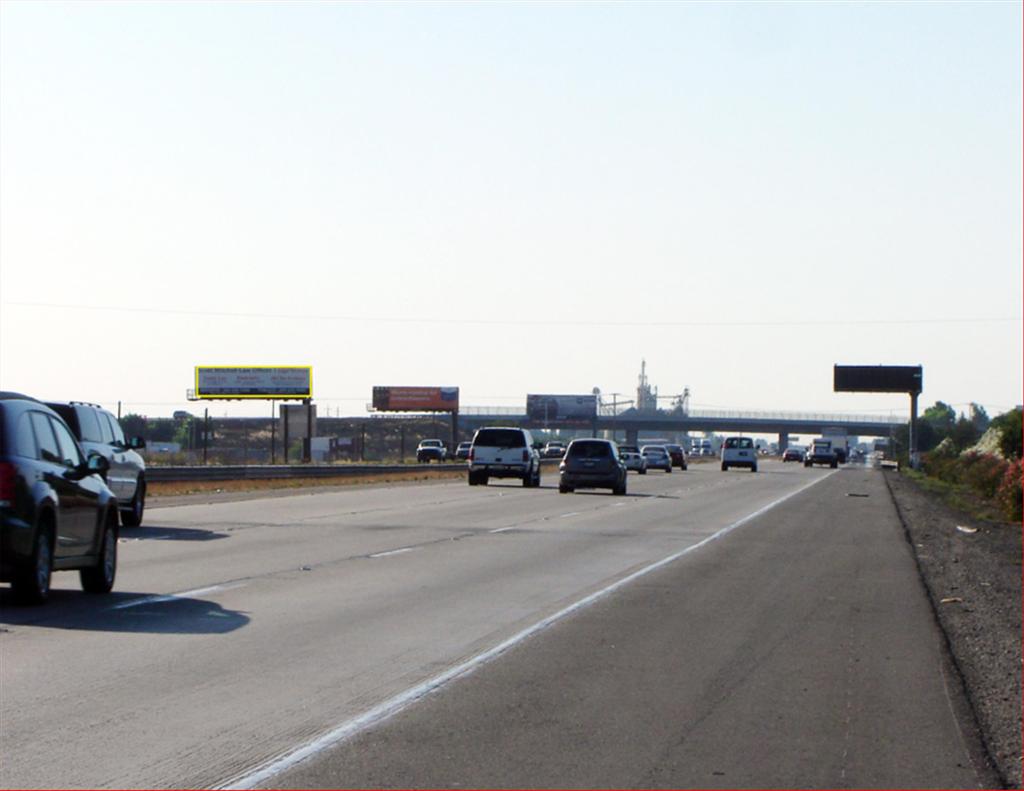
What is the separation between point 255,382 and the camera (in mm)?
111000

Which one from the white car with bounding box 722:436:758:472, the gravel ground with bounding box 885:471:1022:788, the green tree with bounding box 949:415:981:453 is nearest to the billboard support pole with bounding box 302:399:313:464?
the white car with bounding box 722:436:758:472

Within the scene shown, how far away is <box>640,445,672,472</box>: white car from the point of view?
8531 centimetres

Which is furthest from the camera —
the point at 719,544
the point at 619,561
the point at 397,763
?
the point at 719,544

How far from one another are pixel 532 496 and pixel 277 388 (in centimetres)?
6818

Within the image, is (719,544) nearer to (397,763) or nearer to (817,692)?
(817,692)

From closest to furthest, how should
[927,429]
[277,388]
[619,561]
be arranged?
[619,561], [277,388], [927,429]

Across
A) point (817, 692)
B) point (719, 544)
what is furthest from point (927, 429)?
point (817, 692)

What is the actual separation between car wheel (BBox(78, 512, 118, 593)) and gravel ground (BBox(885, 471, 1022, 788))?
8.41 m

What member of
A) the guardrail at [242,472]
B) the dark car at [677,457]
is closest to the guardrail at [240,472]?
the guardrail at [242,472]

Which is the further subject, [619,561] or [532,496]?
[532,496]

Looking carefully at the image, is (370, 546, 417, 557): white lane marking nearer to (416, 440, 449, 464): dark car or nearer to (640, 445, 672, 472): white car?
(640, 445, 672, 472): white car

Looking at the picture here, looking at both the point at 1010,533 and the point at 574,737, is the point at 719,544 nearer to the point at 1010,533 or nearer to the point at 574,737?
the point at 1010,533

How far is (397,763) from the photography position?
825cm

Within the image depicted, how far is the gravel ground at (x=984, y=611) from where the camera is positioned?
989 cm
